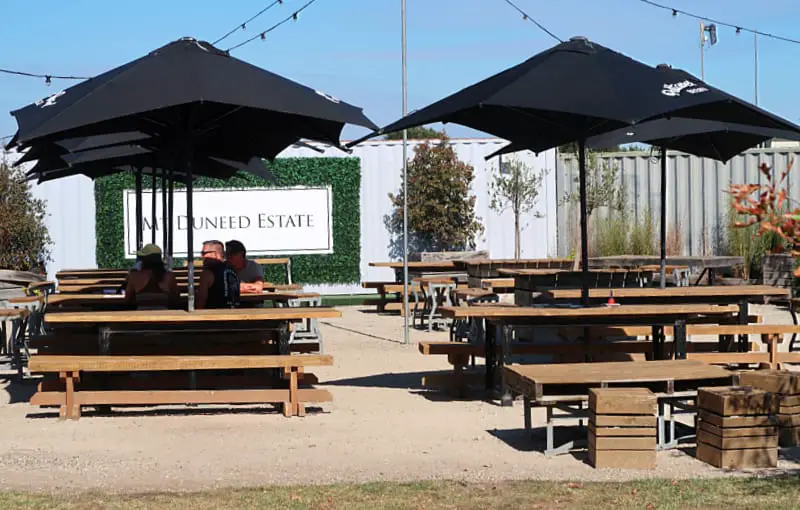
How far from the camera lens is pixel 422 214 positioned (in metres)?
22.4

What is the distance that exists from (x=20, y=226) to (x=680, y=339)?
602 inches

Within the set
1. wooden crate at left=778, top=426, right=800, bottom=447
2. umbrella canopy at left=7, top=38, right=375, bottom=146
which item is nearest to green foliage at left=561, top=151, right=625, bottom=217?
umbrella canopy at left=7, top=38, right=375, bottom=146

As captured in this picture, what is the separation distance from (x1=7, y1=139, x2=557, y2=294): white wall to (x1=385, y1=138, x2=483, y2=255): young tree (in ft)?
1.00

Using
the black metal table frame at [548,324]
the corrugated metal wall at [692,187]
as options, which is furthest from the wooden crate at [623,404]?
the corrugated metal wall at [692,187]

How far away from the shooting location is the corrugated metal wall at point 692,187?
2202 cm

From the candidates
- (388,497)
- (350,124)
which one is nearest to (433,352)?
(350,124)

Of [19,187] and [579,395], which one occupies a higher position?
[19,187]

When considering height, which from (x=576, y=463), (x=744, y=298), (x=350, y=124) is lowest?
(x=576, y=463)

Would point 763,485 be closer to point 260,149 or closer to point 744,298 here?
point 744,298

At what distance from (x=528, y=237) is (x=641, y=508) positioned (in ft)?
58.1

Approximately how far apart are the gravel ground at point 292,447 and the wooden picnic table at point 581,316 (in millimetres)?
689

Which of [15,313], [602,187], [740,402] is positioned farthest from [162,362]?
[602,187]

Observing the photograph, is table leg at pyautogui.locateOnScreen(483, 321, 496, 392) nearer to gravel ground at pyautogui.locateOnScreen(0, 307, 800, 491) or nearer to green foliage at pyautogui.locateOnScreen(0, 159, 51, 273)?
gravel ground at pyautogui.locateOnScreen(0, 307, 800, 491)

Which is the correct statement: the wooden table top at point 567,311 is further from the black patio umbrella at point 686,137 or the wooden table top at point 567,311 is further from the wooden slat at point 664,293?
the black patio umbrella at point 686,137
